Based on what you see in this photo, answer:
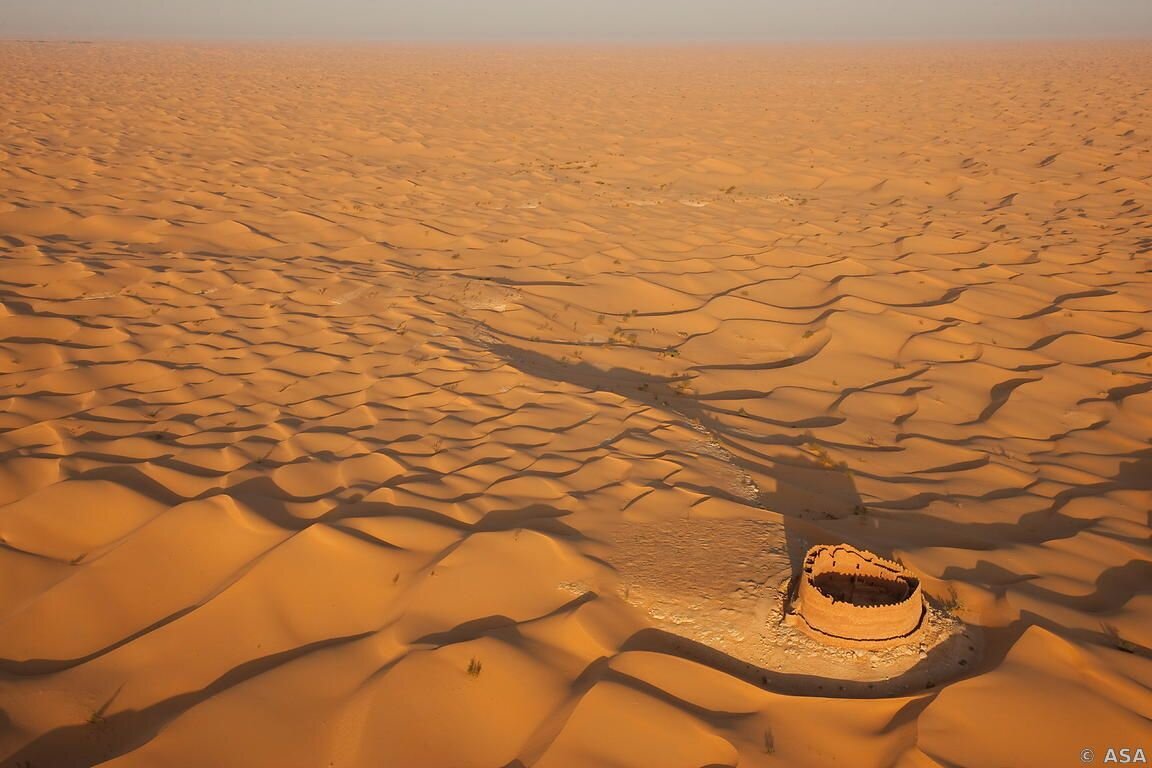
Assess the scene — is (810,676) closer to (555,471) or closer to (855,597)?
(855,597)

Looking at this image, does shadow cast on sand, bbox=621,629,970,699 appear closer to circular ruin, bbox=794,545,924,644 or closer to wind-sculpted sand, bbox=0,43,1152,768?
wind-sculpted sand, bbox=0,43,1152,768

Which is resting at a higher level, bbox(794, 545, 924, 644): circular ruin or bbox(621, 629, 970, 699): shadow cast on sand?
bbox(794, 545, 924, 644): circular ruin

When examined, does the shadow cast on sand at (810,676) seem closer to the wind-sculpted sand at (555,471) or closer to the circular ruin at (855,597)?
the wind-sculpted sand at (555,471)

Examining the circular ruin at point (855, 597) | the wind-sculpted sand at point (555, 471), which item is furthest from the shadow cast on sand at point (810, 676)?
the circular ruin at point (855, 597)

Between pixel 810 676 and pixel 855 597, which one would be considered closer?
pixel 810 676

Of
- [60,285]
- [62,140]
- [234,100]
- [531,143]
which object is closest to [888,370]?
[60,285]

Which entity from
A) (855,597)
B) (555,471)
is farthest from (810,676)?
(555,471)

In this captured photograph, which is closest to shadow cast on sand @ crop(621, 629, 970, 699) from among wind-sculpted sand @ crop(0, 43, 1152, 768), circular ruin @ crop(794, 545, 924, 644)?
wind-sculpted sand @ crop(0, 43, 1152, 768)
